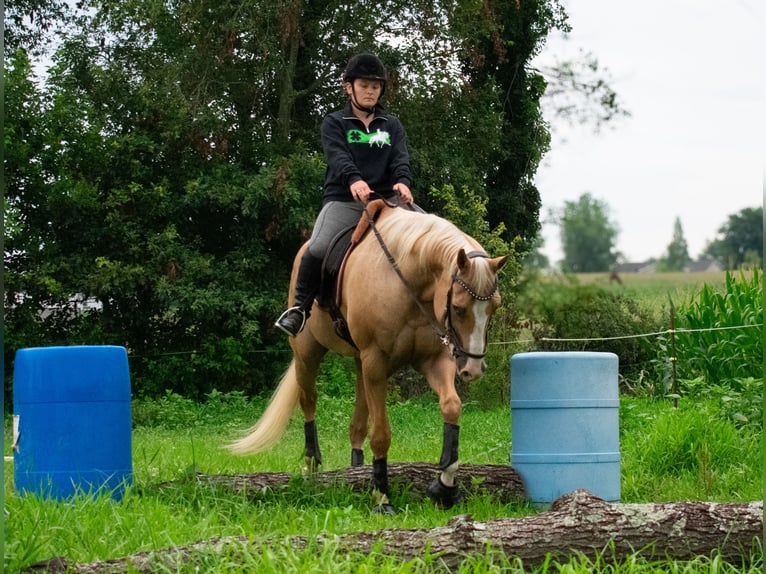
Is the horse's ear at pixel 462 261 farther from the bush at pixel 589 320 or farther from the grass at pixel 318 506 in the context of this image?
the grass at pixel 318 506

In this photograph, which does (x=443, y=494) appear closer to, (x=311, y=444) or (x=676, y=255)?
(x=311, y=444)

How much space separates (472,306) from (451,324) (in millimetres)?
188

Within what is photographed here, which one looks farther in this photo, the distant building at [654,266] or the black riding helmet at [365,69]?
the black riding helmet at [365,69]

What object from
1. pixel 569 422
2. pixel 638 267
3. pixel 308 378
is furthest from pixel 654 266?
pixel 308 378

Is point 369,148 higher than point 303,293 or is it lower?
higher

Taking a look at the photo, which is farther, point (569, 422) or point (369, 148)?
point (369, 148)

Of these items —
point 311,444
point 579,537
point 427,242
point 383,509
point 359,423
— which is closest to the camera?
point 579,537

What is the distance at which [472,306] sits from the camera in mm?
5473

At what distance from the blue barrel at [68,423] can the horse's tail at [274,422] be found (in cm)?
180

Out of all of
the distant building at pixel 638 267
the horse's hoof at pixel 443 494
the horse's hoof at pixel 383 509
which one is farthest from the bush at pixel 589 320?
the horse's hoof at pixel 383 509

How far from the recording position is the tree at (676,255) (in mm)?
2020

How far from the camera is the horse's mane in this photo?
548 cm

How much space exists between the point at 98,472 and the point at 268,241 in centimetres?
1214

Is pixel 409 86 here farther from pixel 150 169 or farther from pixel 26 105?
pixel 26 105
